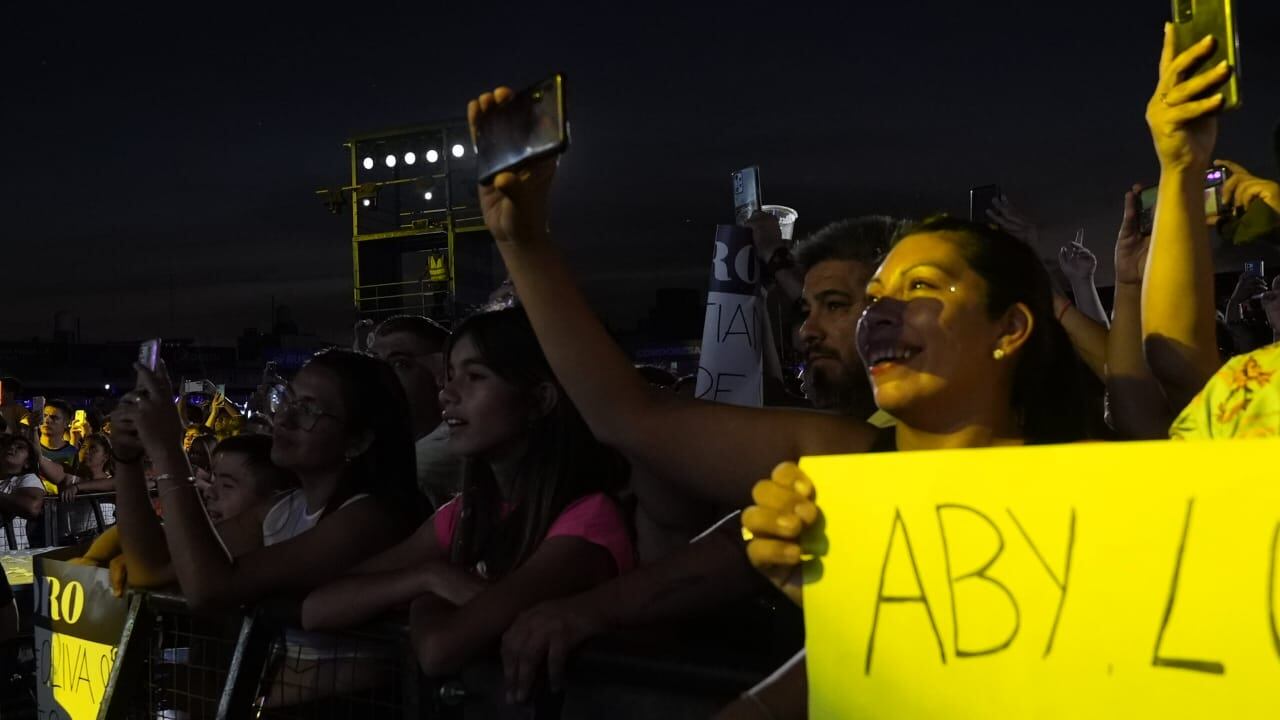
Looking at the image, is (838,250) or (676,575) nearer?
(676,575)

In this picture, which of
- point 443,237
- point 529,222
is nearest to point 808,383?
point 529,222

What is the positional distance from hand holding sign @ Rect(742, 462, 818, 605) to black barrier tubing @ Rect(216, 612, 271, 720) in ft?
4.77

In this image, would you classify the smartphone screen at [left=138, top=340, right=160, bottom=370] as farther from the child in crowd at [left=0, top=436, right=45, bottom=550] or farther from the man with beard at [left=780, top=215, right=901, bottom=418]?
the child in crowd at [left=0, top=436, right=45, bottom=550]

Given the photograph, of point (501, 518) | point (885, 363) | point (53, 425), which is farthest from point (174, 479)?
point (53, 425)

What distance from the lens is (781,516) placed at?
1.42m

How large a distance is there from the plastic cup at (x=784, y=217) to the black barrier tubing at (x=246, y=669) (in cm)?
222

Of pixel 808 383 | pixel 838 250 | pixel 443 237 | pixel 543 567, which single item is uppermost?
pixel 443 237

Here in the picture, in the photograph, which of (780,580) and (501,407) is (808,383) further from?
(780,580)

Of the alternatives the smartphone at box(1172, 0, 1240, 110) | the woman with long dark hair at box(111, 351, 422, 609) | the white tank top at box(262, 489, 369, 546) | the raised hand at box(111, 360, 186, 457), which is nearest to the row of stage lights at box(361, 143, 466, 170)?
the white tank top at box(262, 489, 369, 546)

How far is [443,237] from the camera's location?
22688 millimetres

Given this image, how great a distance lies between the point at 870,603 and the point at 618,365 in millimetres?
647

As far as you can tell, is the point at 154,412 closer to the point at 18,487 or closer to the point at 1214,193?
the point at 1214,193

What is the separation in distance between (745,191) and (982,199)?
3.63 feet

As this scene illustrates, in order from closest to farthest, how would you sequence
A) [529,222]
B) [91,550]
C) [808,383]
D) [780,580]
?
[780,580] → [529,222] → [808,383] → [91,550]
